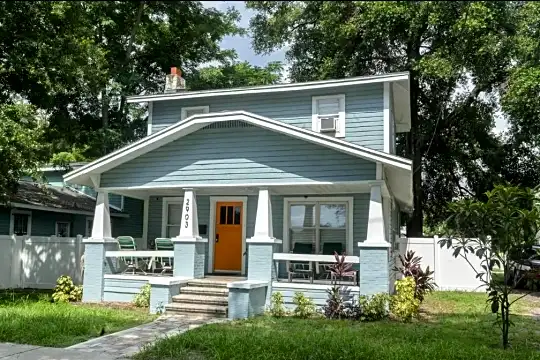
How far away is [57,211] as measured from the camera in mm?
17656

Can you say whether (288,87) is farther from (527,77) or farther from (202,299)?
(527,77)

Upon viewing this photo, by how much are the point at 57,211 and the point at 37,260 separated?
2.50 m

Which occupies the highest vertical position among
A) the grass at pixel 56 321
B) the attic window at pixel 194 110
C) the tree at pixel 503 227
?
the attic window at pixel 194 110

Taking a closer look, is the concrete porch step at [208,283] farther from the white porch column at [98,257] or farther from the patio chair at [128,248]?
the white porch column at [98,257]

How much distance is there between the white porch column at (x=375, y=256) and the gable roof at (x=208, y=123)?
2.50 feet

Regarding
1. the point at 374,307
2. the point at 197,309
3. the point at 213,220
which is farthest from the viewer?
the point at 213,220

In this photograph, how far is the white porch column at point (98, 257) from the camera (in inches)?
515

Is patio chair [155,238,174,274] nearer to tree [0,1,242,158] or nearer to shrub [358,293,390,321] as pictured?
tree [0,1,242,158]

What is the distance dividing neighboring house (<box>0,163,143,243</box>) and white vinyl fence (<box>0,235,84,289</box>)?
123 cm

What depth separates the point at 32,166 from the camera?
12336 millimetres

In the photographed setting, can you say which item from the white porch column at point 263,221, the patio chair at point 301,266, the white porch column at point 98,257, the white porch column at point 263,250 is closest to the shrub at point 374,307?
the patio chair at point 301,266

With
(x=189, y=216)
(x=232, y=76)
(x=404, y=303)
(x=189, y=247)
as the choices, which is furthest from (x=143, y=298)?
(x=232, y=76)

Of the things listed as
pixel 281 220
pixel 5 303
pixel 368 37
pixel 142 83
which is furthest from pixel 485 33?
pixel 5 303

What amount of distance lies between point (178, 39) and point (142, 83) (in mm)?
2739
